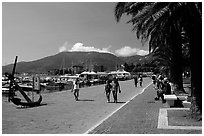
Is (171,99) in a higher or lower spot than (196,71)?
lower

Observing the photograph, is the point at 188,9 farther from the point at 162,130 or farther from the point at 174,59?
the point at 174,59

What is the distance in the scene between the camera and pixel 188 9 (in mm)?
8055

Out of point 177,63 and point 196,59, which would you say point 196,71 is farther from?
point 177,63

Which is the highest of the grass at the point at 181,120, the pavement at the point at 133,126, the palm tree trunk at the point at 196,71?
the palm tree trunk at the point at 196,71

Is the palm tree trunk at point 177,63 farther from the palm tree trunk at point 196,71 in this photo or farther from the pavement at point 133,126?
the pavement at point 133,126

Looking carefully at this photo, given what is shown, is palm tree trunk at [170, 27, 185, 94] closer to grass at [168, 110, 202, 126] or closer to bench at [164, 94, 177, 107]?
bench at [164, 94, 177, 107]

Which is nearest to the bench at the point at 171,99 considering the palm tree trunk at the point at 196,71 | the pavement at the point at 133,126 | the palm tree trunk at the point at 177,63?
the pavement at the point at 133,126

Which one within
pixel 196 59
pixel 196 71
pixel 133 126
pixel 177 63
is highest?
pixel 177 63

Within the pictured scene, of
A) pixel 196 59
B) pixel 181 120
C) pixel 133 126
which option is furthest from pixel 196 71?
pixel 133 126

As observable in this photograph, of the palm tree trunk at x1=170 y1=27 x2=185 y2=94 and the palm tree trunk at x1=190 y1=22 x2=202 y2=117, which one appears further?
the palm tree trunk at x1=170 y1=27 x2=185 y2=94

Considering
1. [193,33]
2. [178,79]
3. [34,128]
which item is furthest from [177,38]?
[34,128]

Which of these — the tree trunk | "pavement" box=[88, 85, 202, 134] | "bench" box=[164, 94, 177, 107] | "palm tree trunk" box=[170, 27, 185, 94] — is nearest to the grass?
the tree trunk

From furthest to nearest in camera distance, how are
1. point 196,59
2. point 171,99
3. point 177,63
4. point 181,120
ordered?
point 177,63, point 171,99, point 181,120, point 196,59

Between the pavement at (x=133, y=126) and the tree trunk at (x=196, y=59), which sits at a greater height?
the tree trunk at (x=196, y=59)
